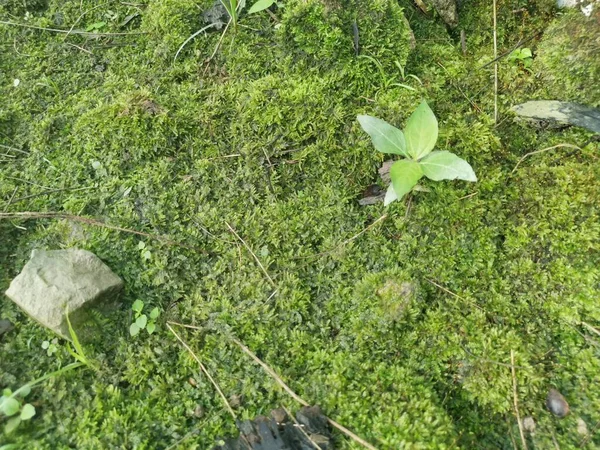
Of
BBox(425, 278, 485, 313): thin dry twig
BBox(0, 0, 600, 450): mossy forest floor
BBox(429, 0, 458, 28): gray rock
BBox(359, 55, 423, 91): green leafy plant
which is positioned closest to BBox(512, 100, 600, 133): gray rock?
BBox(0, 0, 600, 450): mossy forest floor

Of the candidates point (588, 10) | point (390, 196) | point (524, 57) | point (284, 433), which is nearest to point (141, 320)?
point (284, 433)

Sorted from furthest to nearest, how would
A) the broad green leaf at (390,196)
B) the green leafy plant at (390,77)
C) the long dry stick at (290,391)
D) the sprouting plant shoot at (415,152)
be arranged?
1. the green leafy plant at (390,77)
2. the broad green leaf at (390,196)
3. the sprouting plant shoot at (415,152)
4. the long dry stick at (290,391)

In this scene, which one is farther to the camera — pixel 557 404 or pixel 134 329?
pixel 134 329

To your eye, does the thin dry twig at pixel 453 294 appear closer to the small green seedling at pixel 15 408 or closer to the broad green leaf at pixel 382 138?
the broad green leaf at pixel 382 138

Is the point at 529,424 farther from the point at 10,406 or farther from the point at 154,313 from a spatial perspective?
the point at 10,406

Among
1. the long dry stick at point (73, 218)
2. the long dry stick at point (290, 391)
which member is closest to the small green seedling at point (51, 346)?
the long dry stick at point (73, 218)

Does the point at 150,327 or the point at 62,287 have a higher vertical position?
the point at 62,287

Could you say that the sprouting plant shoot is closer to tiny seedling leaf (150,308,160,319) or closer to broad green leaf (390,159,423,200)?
broad green leaf (390,159,423,200)
